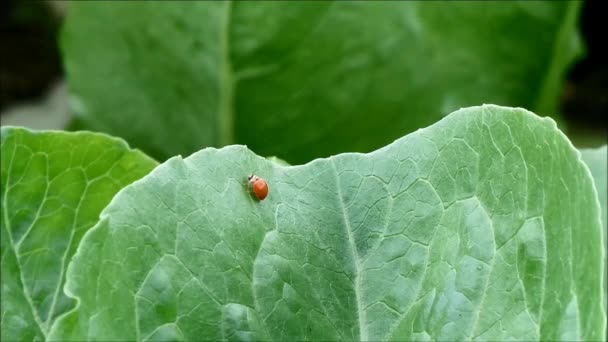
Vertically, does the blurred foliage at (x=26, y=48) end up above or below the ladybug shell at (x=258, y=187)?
below

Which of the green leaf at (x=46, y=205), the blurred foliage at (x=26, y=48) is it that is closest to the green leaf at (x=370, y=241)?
the green leaf at (x=46, y=205)

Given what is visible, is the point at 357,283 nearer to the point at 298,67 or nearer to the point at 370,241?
the point at 370,241

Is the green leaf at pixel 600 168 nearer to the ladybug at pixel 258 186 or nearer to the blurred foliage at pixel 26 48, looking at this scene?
the ladybug at pixel 258 186

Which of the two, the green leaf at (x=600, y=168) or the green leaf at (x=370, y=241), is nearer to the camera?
the green leaf at (x=370, y=241)

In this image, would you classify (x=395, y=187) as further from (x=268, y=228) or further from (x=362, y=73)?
(x=362, y=73)

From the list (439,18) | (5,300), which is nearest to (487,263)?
(5,300)

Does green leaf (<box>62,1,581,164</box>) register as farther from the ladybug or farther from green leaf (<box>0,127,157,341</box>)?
the ladybug
